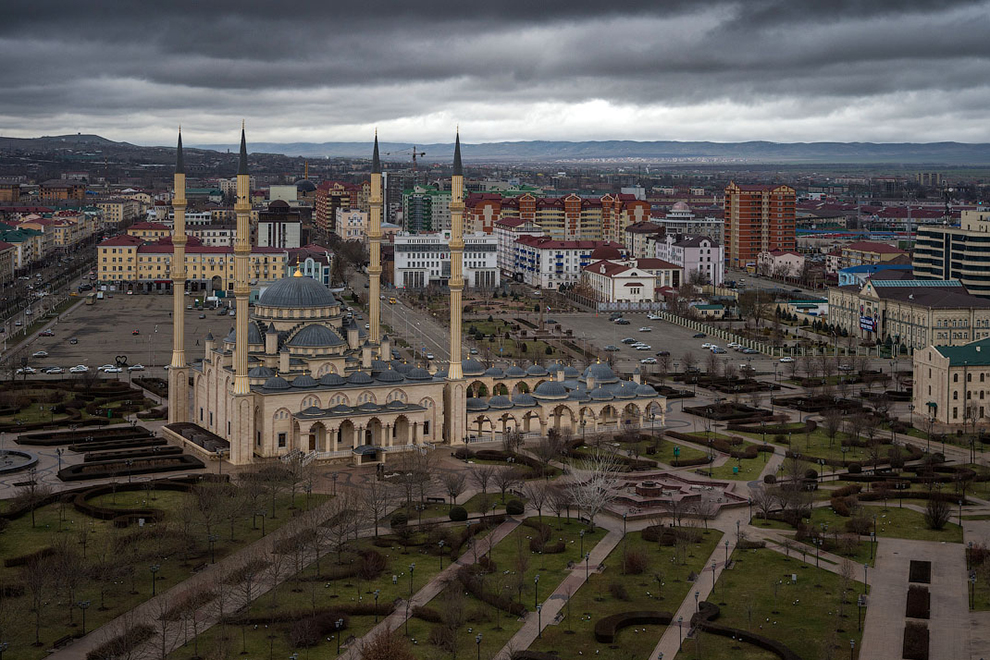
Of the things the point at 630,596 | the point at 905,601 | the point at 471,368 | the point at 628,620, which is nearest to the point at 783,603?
the point at 905,601

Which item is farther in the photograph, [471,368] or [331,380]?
[471,368]

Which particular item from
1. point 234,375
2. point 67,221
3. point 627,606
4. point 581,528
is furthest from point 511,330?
point 67,221

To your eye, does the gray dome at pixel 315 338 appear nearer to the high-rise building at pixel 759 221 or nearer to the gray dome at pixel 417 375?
the gray dome at pixel 417 375

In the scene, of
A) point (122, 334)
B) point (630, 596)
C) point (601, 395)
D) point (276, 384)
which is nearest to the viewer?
point (630, 596)

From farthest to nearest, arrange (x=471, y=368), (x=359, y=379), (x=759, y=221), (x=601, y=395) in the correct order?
(x=759, y=221), (x=471, y=368), (x=601, y=395), (x=359, y=379)

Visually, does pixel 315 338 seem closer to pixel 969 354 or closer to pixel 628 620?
pixel 628 620

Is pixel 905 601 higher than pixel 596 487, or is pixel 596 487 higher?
pixel 596 487

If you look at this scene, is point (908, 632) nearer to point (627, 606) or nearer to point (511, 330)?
point (627, 606)
